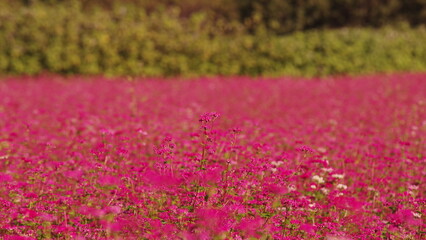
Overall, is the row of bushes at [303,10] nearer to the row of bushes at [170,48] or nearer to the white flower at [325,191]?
the row of bushes at [170,48]

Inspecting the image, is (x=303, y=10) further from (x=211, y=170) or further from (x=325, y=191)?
(x=211, y=170)

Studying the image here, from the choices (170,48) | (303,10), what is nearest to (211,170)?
(170,48)

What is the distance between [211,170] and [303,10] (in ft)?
68.1

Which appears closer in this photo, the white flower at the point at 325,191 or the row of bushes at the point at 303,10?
the white flower at the point at 325,191

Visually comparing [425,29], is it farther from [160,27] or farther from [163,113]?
[163,113]

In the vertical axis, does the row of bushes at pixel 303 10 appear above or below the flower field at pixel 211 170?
above

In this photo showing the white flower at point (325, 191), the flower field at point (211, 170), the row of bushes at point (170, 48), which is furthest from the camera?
the row of bushes at point (170, 48)

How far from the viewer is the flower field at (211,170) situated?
3953mm

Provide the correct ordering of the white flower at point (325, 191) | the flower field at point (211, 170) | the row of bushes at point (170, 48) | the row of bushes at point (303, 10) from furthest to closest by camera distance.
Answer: the row of bushes at point (303, 10), the row of bushes at point (170, 48), the white flower at point (325, 191), the flower field at point (211, 170)

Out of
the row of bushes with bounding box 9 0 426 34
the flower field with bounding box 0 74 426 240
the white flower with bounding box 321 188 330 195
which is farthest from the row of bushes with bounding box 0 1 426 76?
the white flower with bounding box 321 188 330 195

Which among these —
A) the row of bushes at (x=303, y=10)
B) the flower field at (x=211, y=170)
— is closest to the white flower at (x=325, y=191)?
the flower field at (x=211, y=170)

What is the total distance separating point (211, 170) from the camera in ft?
13.1

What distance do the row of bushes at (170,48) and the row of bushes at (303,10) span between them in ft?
11.8

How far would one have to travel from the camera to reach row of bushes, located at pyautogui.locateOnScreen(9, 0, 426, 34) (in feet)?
76.9
